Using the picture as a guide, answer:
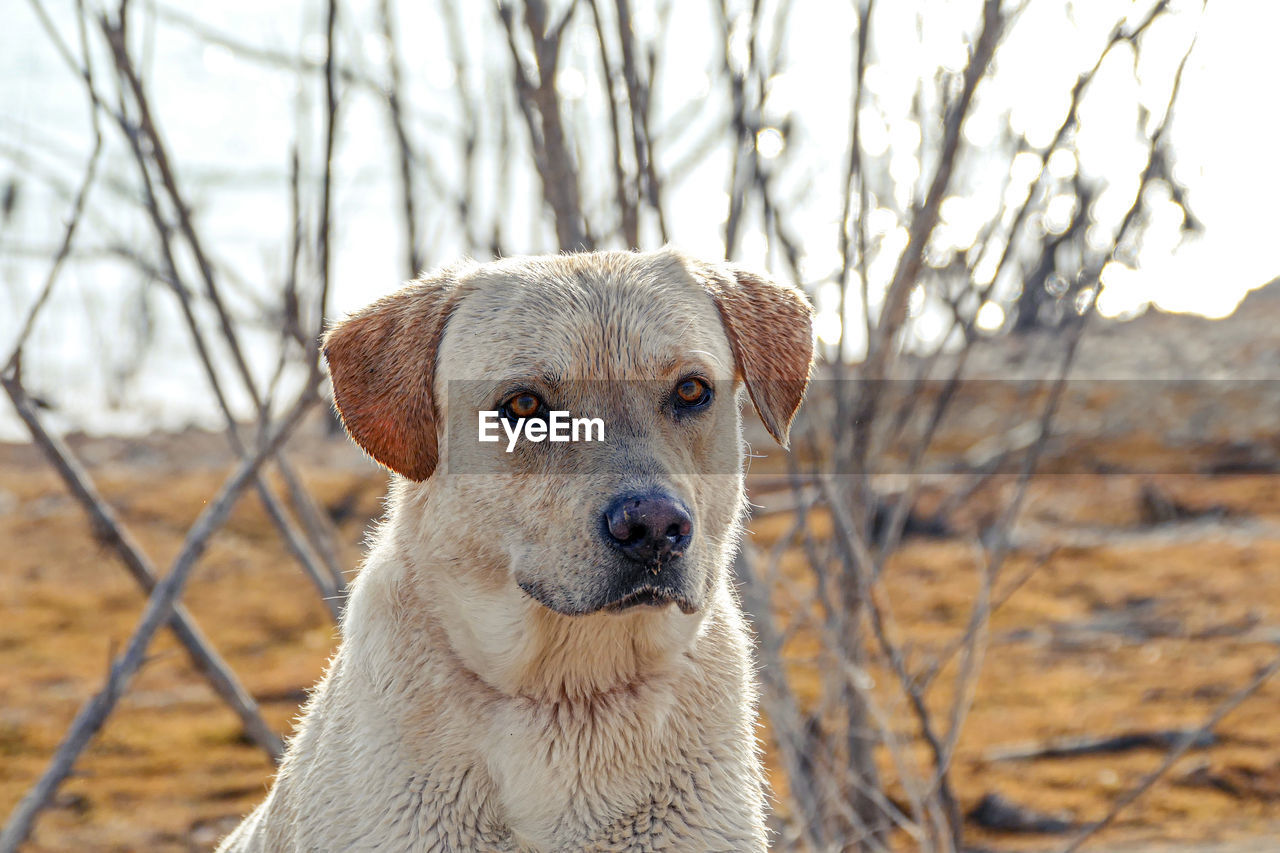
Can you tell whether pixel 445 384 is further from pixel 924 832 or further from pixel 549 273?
pixel 924 832

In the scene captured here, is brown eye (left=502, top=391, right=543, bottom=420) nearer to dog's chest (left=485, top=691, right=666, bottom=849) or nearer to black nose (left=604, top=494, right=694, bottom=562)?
black nose (left=604, top=494, right=694, bottom=562)

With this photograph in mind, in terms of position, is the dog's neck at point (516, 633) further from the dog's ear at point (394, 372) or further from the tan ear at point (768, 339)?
the tan ear at point (768, 339)

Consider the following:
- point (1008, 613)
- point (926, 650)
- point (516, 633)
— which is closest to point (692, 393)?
point (516, 633)

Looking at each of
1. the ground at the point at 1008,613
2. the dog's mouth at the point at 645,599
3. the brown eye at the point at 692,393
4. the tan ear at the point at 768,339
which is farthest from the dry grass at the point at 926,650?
the dog's mouth at the point at 645,599

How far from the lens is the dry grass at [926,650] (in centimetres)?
672

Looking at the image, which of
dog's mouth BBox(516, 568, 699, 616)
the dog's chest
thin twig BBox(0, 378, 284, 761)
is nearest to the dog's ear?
dog's mouth BBox(516, 568, 699, 616)

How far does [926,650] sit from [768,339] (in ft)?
13.9

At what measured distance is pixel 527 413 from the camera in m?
2.71

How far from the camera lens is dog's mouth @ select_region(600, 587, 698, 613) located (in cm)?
244

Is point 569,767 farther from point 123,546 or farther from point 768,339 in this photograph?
A: point 123,546

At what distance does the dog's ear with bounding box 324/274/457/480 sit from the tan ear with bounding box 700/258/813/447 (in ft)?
2.41

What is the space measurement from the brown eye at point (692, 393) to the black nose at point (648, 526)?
47cm

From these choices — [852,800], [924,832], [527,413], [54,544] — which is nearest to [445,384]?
[527,413]

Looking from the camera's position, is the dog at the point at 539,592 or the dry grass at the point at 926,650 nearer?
the dog at the point at 539,592
